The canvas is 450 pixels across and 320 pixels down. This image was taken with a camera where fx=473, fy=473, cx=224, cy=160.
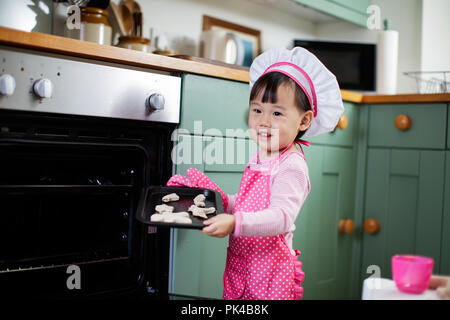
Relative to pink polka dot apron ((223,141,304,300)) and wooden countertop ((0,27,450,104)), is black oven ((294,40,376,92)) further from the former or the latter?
pink polka dot apron ((223,141,304,300))

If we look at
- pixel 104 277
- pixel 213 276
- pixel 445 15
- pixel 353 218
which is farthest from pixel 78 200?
pixel 445 15

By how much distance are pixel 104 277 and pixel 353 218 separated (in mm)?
1043

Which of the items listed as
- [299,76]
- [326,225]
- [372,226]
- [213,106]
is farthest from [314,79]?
[372,226]

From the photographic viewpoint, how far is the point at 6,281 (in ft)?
3.21

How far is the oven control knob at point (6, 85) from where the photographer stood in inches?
→ 35.4

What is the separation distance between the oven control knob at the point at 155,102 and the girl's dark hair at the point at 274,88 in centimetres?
23

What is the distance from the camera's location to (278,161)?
1.00 meters

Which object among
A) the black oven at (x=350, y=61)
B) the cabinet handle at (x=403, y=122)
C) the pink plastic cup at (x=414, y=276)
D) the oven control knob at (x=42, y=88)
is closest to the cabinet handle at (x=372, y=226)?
the cabinet handle at (x=403, y=122)

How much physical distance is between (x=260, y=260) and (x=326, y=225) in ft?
2.41

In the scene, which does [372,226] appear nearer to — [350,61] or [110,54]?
[350,61]

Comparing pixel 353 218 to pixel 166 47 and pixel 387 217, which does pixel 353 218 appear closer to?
pixel 387 217

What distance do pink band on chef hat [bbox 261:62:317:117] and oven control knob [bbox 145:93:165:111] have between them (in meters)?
0.27

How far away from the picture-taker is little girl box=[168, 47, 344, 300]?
988 mm

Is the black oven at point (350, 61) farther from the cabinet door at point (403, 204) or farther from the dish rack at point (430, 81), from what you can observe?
the cabinet door at point (403, 204)
